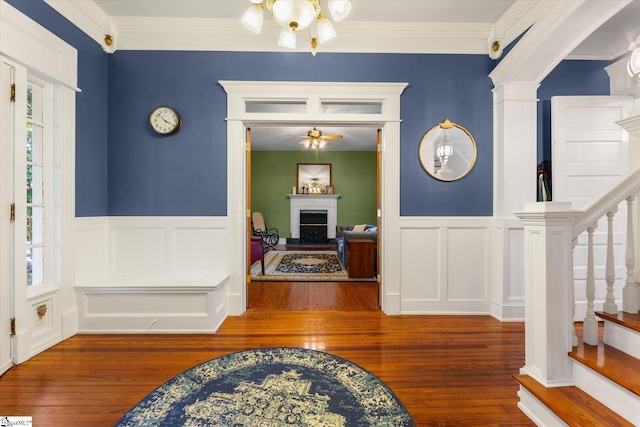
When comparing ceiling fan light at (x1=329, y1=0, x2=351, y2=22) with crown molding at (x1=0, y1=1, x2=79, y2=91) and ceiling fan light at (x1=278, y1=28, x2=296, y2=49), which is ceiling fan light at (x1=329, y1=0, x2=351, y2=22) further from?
crown molding at (x1=0, y1=1, x2=79, y2=91)

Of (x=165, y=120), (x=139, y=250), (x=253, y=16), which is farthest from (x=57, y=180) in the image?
(x=253, y=16)

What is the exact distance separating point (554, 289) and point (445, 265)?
Result: 1724 millimetres

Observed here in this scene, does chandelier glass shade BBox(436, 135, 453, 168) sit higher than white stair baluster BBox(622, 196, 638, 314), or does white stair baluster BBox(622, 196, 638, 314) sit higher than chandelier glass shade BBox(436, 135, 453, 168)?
chandelier glass shade BBox(436, 135, 453, 168)

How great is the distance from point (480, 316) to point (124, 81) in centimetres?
460

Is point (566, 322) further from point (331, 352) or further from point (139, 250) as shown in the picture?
point (139, 250)

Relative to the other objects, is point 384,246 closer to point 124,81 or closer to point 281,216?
point 124,81

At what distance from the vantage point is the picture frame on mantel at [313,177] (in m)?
9.82

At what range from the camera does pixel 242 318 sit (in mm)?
3318

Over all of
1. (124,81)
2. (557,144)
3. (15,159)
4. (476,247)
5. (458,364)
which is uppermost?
(124,81)

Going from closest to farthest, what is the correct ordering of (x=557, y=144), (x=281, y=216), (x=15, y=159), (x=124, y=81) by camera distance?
1. (x=15, y=159)
2. (x=557, y=144)
3. (x=124, y=81)
4. (x=281, y=216)

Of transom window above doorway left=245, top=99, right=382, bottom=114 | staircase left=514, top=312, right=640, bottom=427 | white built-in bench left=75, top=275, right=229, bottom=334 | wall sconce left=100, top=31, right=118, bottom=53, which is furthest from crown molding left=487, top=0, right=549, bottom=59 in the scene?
wall sconce left=100, top=31, right=118, bottom=53

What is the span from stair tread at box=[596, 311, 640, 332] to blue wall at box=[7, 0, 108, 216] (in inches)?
166

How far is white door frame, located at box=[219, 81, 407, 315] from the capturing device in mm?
3385

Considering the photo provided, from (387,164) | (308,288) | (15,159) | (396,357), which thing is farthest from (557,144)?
(15,159)
